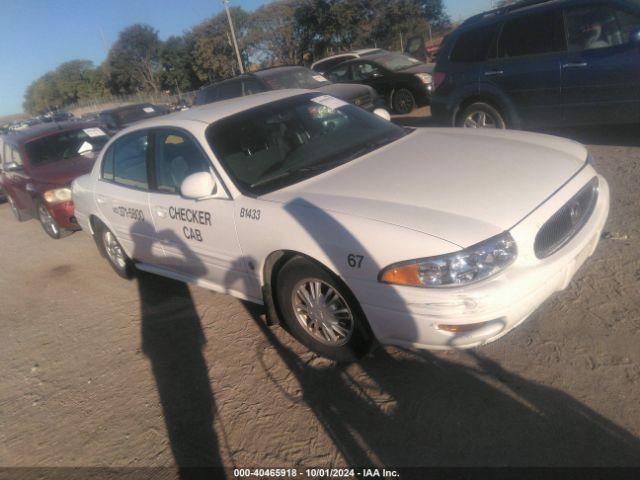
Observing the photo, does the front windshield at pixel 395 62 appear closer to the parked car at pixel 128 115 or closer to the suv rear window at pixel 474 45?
the suv rear window at pixel 474 45

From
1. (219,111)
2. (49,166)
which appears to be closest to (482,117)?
(219,111)

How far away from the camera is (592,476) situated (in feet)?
6.67

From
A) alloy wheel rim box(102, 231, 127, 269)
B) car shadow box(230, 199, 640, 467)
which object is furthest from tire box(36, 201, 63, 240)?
car shadow box(230, 199, 640, 467)

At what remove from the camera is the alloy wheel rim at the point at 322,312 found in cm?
285

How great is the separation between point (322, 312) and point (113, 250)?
120 inches

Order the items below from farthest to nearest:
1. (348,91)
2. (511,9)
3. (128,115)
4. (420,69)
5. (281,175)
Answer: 1. (128,115)
2. (420,69)
3. (348,91)
4. (511,9)
5. (281,175)

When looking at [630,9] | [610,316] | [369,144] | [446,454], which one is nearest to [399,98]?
[630,9]

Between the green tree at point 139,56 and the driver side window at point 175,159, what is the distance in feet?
167

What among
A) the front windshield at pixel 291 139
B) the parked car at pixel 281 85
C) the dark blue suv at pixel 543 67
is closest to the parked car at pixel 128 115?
the parked car at pixel 281 85

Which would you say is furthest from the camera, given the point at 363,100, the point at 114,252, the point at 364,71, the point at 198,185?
the point at 364,71

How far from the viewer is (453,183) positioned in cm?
276

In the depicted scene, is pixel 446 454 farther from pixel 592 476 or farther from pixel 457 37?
pixel 457 37

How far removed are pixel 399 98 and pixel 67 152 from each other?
22.3ft

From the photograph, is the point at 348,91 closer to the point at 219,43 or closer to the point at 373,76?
the point at 373,76
